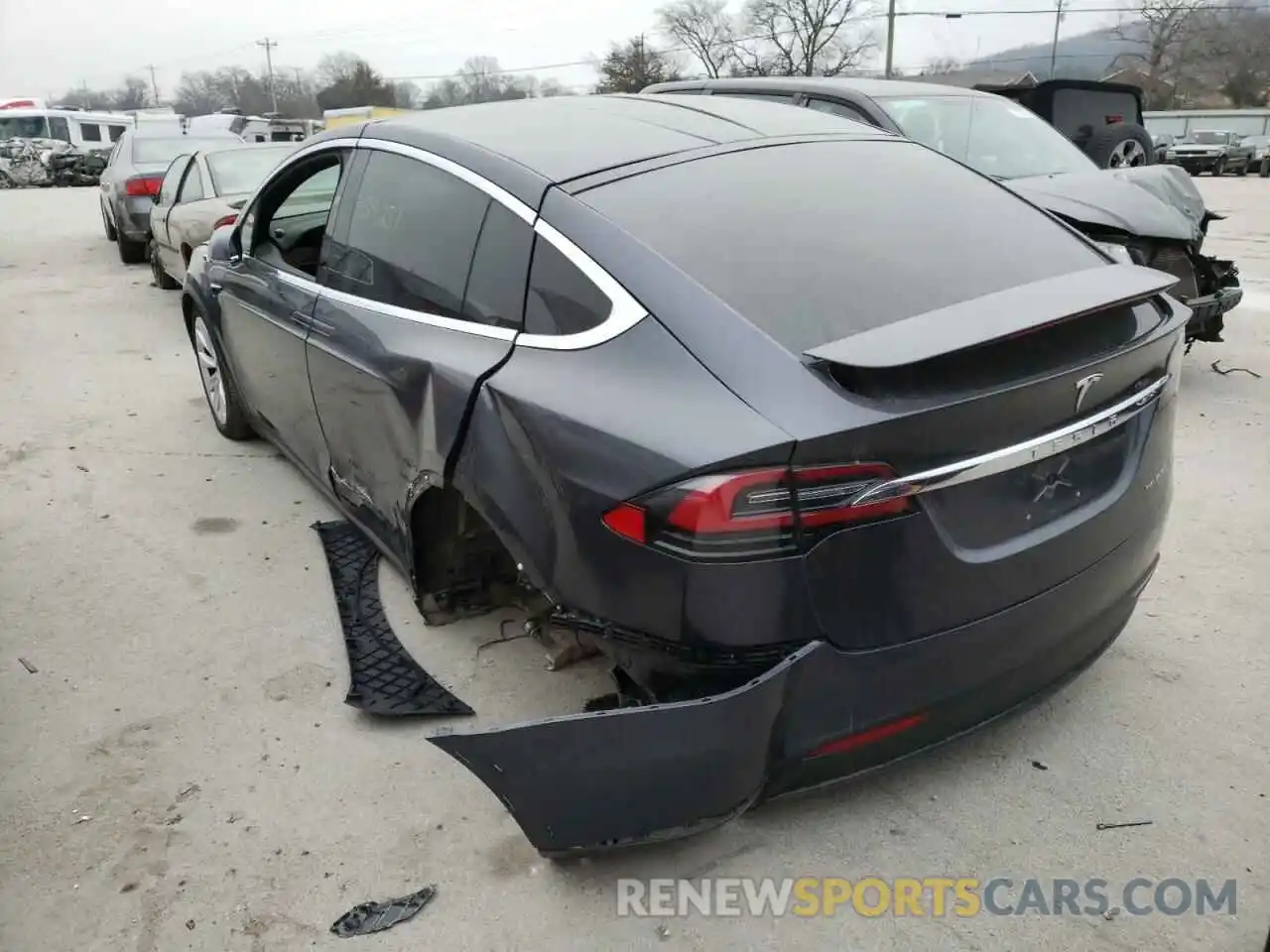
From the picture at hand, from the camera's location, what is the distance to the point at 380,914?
2244mm

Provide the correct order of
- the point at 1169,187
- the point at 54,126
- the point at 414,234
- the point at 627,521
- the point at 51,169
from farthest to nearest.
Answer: the point at 54,126 < the point at 51,169 < the point at 1169,187 < the point at 414,234 < the point at 627,521

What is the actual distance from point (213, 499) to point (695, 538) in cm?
353

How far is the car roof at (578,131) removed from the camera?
8.73ft

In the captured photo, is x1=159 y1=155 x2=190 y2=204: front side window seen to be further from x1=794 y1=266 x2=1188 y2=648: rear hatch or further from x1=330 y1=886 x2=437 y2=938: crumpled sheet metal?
x1=794 y1=266 x2=1188 y2=648: rear hatch

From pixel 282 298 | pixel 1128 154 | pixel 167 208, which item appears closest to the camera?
pixel 282 298

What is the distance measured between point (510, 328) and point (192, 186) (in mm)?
7737

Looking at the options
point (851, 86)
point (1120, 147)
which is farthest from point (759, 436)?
point (1120, 147)

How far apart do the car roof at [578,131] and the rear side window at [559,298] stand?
0.22 m

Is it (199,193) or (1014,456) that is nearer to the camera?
(1014,456)

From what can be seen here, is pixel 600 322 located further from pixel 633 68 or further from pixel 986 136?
pixel 633 68

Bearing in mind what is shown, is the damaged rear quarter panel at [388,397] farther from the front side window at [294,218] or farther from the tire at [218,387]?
the tire at [218,387]

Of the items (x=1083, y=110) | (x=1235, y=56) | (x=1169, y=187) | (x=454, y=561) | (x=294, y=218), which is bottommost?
(x=454, y=561)

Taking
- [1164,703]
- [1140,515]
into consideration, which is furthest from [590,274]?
[1164,703]

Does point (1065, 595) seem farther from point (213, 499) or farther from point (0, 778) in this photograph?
point (213, 499)
